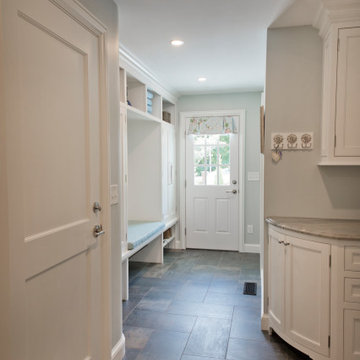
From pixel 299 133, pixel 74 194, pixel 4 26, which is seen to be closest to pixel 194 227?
Answer: pixel 299 133

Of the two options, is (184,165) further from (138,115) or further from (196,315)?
(196,315)

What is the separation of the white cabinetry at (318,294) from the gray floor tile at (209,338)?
0.43 m

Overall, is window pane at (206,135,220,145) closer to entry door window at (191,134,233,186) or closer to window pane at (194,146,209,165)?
entry door window at (191,134,233,186)

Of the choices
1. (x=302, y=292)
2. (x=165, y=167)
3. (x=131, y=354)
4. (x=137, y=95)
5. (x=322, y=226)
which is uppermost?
(x=137, y=95)

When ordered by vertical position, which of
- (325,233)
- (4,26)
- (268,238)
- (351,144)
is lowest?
(268,238)

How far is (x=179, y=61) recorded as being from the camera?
3.42m

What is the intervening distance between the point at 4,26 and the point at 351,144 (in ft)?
6.95

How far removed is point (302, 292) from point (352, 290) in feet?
1.00

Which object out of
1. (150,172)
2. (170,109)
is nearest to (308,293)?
(150,172)

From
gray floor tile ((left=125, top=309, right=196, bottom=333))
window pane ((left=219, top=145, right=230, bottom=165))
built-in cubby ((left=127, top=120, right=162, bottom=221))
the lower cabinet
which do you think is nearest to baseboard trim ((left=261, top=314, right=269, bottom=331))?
the lower cabinet

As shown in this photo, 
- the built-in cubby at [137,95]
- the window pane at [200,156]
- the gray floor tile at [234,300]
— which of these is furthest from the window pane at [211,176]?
the gray floor tile at [234,300]

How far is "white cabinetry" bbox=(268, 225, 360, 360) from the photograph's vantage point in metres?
1.96

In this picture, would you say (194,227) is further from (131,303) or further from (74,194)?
(74,194)

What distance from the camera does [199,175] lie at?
200 inches
